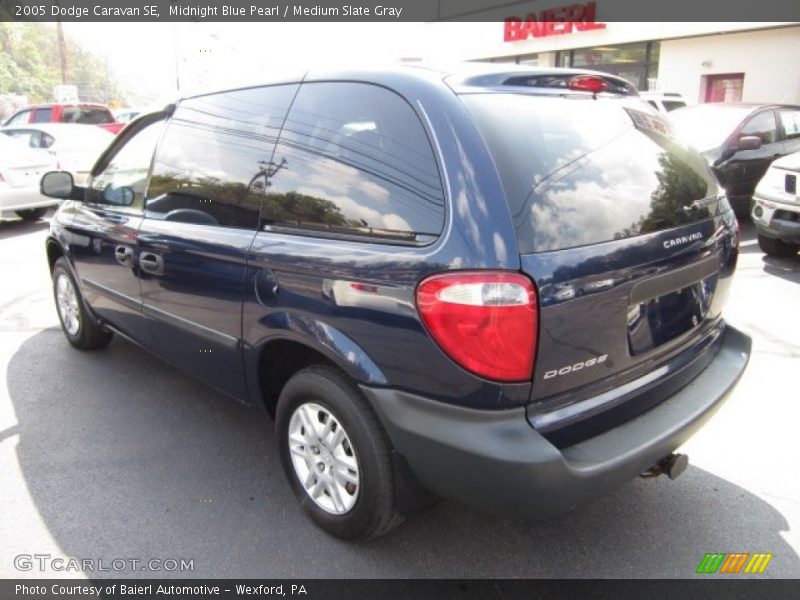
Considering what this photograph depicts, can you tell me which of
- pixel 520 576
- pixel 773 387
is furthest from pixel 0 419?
pixel 773 387

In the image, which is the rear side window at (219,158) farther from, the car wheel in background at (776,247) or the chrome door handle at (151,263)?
the car wheel in background at (776,247)

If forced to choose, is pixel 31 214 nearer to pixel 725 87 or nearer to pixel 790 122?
pixel 790 122

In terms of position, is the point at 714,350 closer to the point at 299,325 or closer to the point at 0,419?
the point at 299,325

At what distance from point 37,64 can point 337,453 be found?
7593 cm

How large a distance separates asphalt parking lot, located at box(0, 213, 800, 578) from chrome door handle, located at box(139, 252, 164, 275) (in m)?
0.92

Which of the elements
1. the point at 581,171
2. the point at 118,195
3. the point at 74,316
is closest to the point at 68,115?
the point at 74,316

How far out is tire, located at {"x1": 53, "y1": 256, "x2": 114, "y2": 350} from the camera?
14.5 ft

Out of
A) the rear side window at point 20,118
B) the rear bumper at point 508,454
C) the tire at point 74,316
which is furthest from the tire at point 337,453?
the rear side window at point 20,118

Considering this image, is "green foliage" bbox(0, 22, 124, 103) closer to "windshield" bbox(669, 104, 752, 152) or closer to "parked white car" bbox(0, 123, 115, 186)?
"parked white car" bbox(0, 123, 115, 186)

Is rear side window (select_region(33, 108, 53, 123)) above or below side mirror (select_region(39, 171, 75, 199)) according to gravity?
above

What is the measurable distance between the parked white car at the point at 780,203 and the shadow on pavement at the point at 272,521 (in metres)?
4.36

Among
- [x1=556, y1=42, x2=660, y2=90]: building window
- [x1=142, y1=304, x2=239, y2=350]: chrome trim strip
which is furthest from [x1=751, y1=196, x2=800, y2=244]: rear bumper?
[x1=556, y1=42, x2=660, y2=90]: building window

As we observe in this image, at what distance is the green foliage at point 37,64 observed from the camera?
54.8m

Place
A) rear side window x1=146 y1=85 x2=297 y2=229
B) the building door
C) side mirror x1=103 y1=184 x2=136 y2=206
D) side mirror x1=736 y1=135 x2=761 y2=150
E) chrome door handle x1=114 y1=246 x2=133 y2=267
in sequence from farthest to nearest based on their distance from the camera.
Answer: the building door
side mirror x1=736 y1=135 x2=761 y2=150
side mirror x1=103 y1=184 x2=136 y2=206
chrome door handle x1=114 y1=246 x2=133 y2=267
rear side window x1=146 y1=85 x2=297 y2=229
